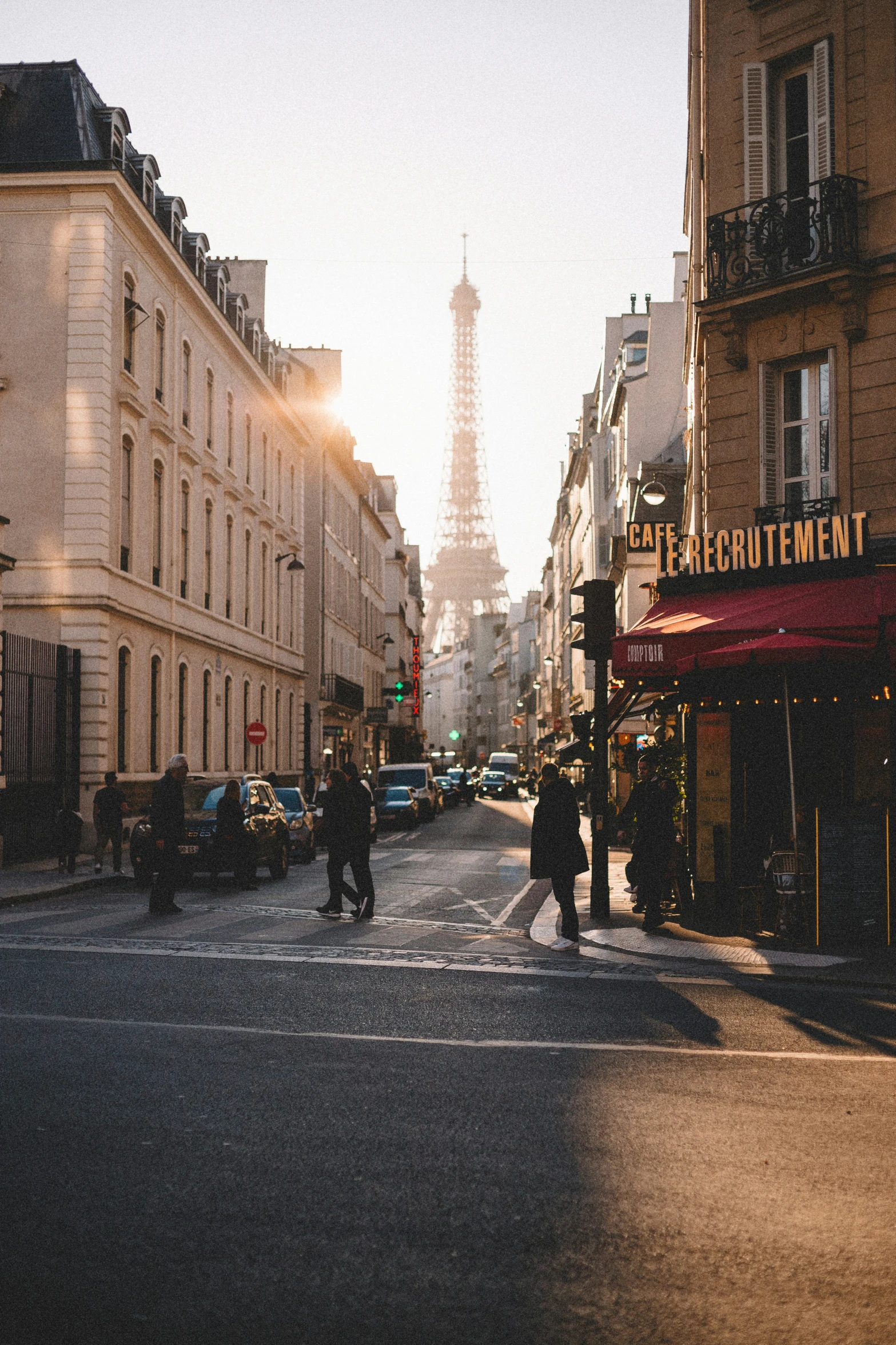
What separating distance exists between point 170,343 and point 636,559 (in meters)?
16.4

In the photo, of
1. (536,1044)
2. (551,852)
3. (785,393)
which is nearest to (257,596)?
(785,393)

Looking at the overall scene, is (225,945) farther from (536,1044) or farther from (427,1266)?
(427,1266)

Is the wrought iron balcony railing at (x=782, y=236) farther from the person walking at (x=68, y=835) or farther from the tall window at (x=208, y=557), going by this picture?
the tall window at (x=208, y=557)

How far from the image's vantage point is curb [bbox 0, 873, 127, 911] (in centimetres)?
1775

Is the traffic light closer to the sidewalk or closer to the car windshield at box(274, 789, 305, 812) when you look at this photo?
the sidewalk

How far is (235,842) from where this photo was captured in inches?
790

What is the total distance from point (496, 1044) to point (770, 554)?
9765 millimetres

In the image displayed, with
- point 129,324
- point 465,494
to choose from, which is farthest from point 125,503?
point 465,494

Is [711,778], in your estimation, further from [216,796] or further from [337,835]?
[216,796]

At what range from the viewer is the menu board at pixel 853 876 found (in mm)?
13461

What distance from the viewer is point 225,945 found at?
13039mm

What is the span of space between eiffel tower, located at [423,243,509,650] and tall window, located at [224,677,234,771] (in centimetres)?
13087

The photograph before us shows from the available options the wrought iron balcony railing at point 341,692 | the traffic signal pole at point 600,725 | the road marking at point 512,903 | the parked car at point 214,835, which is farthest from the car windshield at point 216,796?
the wrought iron balcony railing at point 341,692

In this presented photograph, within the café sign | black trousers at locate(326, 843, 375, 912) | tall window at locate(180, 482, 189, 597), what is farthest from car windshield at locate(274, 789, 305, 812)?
the café sign
